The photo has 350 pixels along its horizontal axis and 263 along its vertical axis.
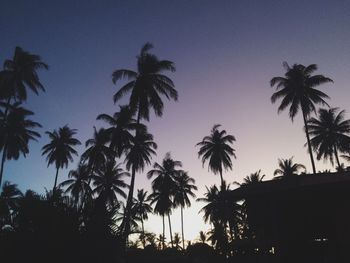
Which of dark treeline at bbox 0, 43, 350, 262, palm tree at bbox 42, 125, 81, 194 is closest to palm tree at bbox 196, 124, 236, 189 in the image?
dark treeline at bbox 0, 43, 350, 262

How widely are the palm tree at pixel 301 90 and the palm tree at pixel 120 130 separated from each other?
58.7ft

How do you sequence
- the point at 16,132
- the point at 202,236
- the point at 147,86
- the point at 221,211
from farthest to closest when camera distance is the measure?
the point at 202,236
the point at 221,211
the point at 16,132
the point at 147,86

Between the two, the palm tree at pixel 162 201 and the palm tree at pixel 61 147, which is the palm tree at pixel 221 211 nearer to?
the palm tree at pixel 162 201

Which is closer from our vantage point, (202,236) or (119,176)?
(119,176)

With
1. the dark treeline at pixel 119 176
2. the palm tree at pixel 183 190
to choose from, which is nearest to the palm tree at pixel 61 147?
the dark treeline at pixel 119 176

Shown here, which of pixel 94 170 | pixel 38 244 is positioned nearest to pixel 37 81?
pixel 94 170

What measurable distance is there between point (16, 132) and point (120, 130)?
51.6 feet

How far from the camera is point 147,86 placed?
30672 mm

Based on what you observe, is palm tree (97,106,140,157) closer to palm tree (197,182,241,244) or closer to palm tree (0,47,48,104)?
palm tree (0,47,48,104)

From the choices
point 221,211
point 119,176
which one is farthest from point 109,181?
point 221,211

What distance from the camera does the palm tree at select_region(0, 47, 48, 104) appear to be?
3381 centimetres

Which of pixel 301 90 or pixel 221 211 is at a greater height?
pixel 301 90

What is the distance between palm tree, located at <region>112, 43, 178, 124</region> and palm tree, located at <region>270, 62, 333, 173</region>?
13.8 m

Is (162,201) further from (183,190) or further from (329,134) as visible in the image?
(329,134)
